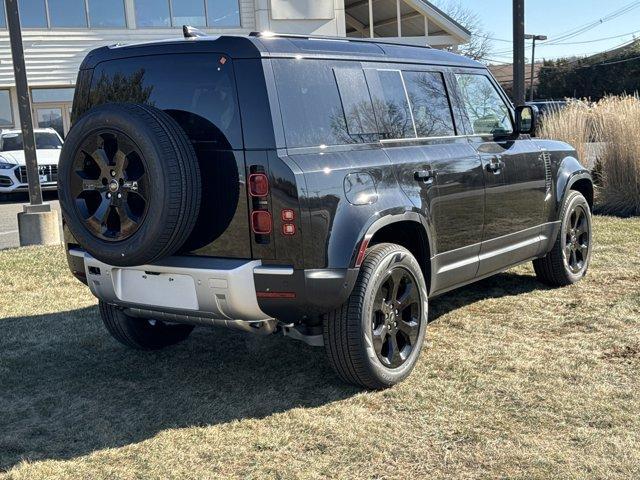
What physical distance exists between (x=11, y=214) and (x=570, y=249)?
35.6ft

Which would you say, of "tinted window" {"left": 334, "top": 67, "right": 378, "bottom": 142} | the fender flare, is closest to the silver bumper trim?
"tinted window" {"left": 334, "top": 67, "right": 378, "bottom": 142}

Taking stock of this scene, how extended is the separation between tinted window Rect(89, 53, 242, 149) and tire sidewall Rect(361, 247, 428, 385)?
40.9 inches

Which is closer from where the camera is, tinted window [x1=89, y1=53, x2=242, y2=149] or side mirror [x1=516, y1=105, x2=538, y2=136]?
tinted window [x1=89, y1=53, x2=242, y2=149]

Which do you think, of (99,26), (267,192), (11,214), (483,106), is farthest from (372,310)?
(99,26)

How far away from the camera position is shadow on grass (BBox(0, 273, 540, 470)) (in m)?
3.74

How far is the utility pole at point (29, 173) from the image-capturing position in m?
9.06

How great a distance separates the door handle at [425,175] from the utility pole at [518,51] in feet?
21.4

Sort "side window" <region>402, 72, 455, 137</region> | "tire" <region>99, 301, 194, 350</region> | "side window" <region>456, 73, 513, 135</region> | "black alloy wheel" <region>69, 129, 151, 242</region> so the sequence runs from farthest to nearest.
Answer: "side window" <region>456, 73, 513, 135</region>
"tire" <region>99, 301, 194, 350</region>
"side window" <region>402, 72, 455, 137</region>
"black alloy wheel" <region>69, 129, 151, 242</region>

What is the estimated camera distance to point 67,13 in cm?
2198

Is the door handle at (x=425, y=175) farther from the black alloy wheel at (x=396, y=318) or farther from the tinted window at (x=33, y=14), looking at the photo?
the tinted window at (x=33, y=14)

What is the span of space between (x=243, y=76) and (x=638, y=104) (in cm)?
867

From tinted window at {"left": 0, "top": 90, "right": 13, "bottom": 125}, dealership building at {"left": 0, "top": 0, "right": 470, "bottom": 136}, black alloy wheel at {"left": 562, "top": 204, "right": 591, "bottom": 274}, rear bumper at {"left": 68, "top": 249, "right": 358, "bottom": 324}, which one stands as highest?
dealership building at {"left": 0, "top": 0, "right": 470, "bottom": 136}

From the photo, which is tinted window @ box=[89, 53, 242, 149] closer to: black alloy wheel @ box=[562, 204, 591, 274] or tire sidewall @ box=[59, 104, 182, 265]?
tire sidewall @ box=[59, 104, 182, 265]

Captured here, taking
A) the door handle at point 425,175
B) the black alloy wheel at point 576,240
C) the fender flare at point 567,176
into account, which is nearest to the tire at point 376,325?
the door handle at point 425,175
